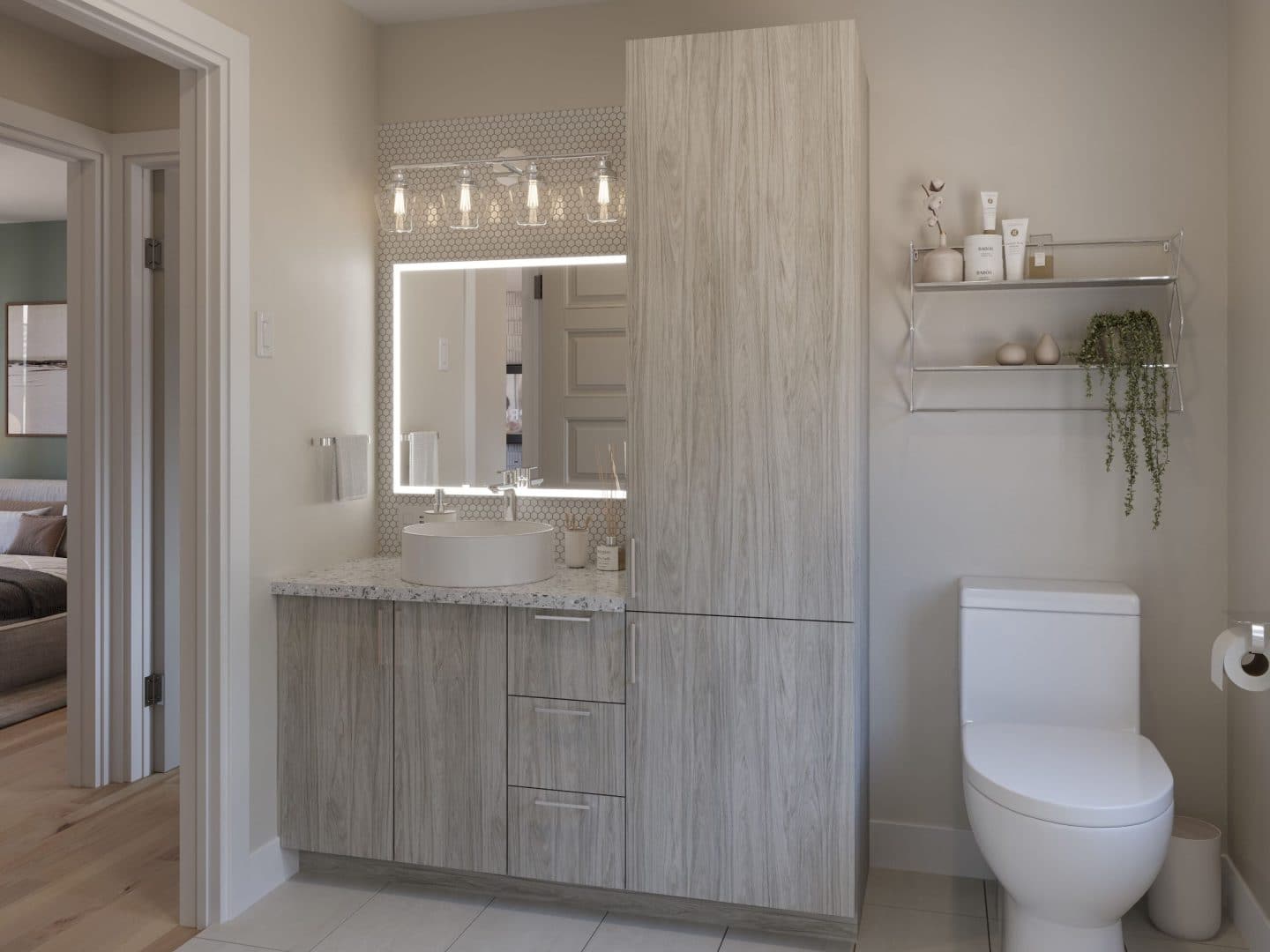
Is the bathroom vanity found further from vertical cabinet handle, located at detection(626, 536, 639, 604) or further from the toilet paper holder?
the toilet paper holder

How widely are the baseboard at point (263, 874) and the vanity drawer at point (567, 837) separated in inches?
25.9

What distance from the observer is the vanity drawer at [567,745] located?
8.34 feet

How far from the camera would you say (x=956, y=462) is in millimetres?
2828

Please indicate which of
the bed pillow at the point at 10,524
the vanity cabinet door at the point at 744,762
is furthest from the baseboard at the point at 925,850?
the bed pillow at the point at 10,524

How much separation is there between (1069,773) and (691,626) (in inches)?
34.9

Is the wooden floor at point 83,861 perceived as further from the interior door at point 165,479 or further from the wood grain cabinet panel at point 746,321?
the wood grain cabinet panel at point 746,321

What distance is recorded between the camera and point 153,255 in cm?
354

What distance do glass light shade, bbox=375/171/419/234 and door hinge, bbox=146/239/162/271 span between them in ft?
2.94

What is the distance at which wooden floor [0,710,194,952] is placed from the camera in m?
2.52

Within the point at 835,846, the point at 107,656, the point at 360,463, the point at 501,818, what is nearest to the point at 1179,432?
the point at 835,846

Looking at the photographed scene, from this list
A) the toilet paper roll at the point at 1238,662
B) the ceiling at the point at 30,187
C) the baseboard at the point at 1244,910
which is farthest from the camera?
the ceiling at the point at 30,187

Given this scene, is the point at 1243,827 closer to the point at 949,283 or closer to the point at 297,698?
the point at 949,283

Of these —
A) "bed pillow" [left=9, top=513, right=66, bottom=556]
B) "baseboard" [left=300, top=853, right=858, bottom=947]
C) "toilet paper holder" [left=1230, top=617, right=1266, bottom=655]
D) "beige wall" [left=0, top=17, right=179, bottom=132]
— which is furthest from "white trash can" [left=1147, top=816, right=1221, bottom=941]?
"bed pillow" [left=9, top=513, right=66, bottom=556]

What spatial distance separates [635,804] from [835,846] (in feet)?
1.60
